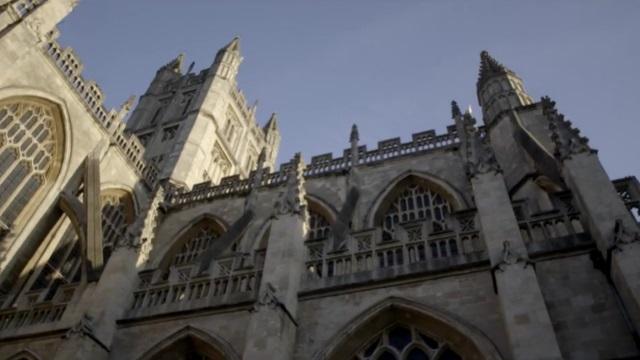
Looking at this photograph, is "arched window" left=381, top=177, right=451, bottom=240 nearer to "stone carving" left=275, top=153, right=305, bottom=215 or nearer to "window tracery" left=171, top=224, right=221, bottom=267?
"stone carving" left=275, top=153, right=305, bottom=215

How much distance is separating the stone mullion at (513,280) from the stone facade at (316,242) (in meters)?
0.03

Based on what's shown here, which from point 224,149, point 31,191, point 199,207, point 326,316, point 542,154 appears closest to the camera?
point 326,316

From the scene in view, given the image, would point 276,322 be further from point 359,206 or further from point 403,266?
point 359,206

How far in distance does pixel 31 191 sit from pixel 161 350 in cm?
755

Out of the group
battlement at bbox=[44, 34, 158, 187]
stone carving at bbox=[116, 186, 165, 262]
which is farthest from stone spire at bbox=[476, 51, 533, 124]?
battlement at bbox=[44, 34, 158, 187]

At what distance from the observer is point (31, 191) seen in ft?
47.9

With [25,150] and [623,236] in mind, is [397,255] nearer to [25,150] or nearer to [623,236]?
[623,236]

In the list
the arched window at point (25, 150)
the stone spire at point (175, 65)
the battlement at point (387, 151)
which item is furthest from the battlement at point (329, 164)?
the stone spire at point (175, 65)

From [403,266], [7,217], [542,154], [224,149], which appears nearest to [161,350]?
[403,266]

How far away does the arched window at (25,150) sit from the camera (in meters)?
14.0

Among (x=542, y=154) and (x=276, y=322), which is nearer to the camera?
(x=276, y=322)

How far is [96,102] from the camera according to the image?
17172 mm

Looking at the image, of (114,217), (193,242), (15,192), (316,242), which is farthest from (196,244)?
(316,242)

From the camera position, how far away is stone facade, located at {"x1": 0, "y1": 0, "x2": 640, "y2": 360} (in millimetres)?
7934
